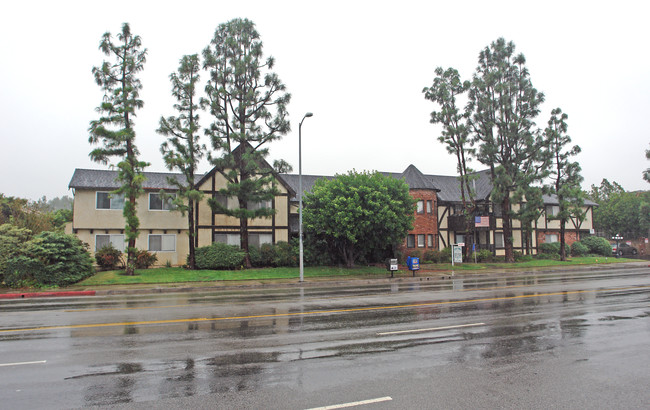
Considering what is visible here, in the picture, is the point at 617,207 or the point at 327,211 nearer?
the point at 327,211

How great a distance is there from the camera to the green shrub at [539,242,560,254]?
42438 millimetres

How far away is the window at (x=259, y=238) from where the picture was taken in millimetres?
32438

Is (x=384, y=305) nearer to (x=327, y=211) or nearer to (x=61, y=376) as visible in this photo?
(x=61, y=376)

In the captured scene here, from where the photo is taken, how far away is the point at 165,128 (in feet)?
90.1

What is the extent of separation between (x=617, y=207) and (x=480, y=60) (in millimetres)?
39000

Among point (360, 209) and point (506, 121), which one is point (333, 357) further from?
point (506, 121)

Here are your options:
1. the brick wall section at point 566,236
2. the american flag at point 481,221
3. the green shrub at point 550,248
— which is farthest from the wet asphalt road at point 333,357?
the brick wall section at point 566,236

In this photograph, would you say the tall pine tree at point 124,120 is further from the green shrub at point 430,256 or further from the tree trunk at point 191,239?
the green shrub at point 430,256

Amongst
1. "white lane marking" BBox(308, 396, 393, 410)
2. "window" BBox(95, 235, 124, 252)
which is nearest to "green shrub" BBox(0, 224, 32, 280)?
"window" BBox(95, 235, 124, 252)

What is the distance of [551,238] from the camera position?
44.9 m

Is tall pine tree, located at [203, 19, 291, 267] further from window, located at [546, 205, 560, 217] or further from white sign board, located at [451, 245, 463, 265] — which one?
window, located at [546, 205, 560, 217]

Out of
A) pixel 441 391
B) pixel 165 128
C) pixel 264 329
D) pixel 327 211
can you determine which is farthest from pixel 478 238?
pixel 441 391

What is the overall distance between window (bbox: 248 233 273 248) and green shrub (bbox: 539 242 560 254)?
92.1 feet

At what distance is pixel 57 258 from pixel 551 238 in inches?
1733
